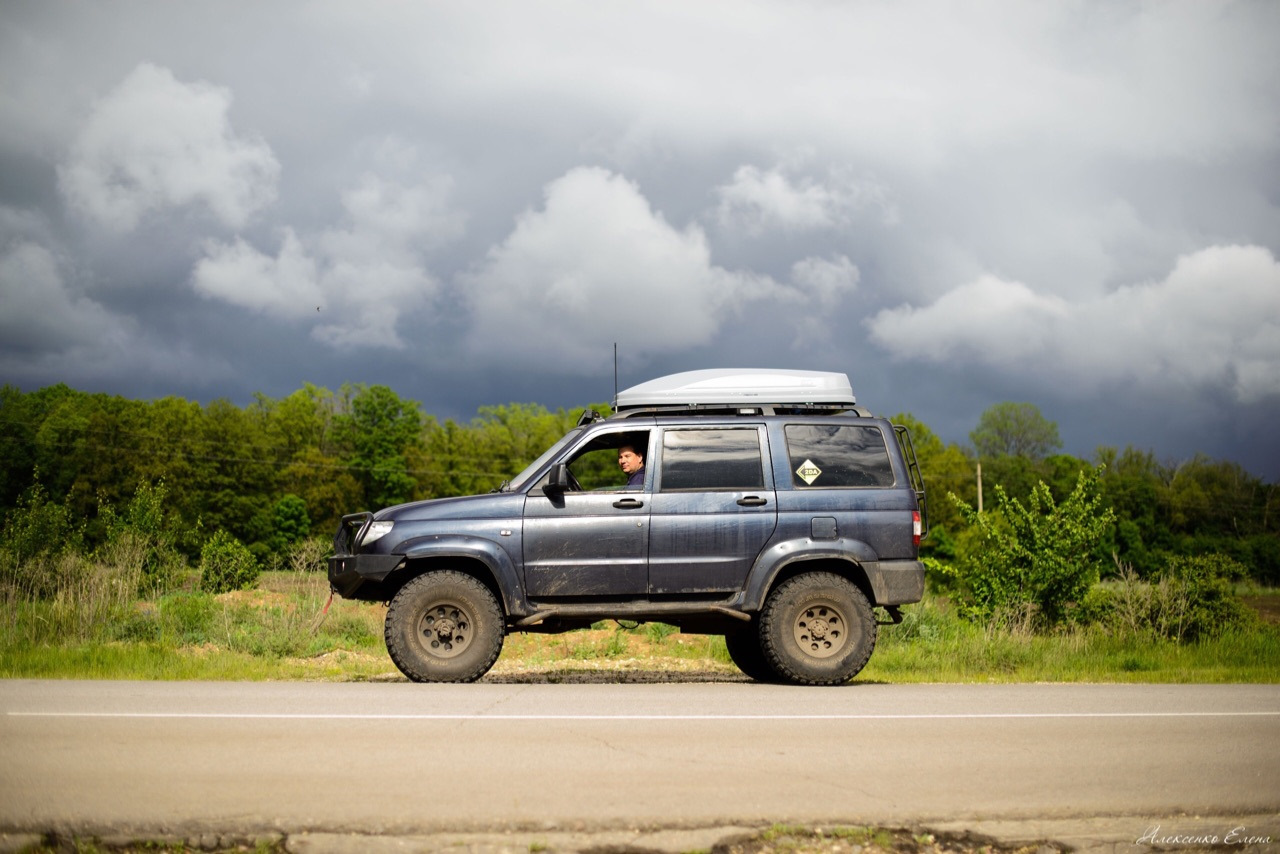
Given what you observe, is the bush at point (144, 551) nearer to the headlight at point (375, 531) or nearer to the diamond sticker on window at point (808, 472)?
the headlight at point (375, 531)

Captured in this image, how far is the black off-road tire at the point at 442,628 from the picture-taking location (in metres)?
9.95

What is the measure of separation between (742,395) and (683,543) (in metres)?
1.54

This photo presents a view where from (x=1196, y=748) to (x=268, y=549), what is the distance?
3234 inches

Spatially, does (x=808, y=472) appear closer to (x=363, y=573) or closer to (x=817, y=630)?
(x=817, y=630)

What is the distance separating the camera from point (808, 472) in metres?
10.6

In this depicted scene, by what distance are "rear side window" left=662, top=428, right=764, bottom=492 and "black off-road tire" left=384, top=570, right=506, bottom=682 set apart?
6.37 feet

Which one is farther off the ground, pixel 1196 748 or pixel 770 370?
pixel 770 370

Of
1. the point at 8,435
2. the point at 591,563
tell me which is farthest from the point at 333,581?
the point at 8,435

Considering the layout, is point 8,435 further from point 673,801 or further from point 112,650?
point 673,801

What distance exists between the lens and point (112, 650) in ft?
40.6


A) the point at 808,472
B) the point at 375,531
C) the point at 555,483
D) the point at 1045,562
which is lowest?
the point at 1045,562

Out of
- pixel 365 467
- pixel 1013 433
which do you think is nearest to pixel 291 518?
pixel 365 467
